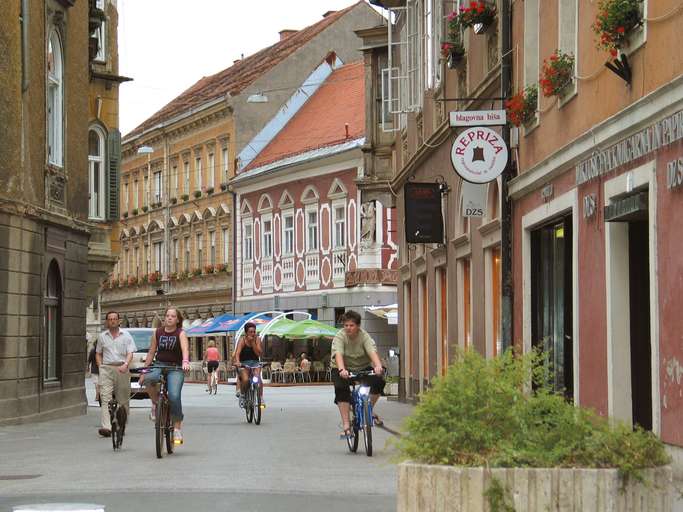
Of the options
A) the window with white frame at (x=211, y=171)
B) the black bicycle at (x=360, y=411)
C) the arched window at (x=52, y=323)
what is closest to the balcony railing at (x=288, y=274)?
the window with white frame at (x=211, y=171)

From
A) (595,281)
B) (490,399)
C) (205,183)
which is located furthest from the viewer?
(205,183)

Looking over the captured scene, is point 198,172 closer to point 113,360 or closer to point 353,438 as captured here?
point 113,360

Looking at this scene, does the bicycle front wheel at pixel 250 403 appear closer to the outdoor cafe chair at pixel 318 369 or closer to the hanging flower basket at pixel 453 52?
the hanging flower basket at pixel 453 52

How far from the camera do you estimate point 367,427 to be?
18.0 m

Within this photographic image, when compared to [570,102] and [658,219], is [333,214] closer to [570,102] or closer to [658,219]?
[570,102]

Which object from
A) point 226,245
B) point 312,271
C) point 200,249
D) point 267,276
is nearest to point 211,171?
point 226,245

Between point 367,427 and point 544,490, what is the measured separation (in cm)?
1022

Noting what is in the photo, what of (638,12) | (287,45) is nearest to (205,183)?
(287,45)

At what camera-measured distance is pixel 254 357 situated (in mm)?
27250

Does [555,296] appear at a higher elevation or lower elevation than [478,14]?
lower

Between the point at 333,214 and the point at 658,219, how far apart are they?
49.3 m

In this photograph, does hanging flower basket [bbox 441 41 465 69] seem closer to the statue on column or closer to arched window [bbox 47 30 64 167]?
arched window [bbox 47 30 64 167]

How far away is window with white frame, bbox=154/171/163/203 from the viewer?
81.6 meters

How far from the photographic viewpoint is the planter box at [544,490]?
7.88 metres
